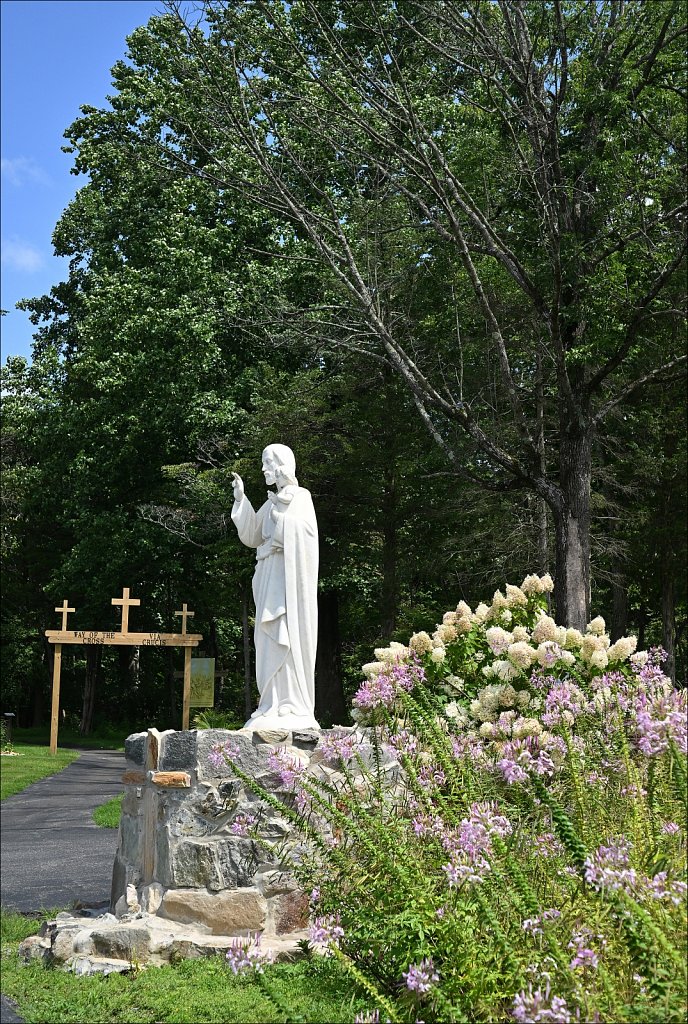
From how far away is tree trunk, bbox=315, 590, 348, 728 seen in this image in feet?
70.3

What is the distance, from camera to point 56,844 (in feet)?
40.8

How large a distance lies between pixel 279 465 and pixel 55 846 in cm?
592

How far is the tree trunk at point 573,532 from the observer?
13.4 m

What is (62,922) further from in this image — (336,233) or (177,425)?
(177,425)

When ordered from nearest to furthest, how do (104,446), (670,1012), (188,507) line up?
1. (670,1012)
2. (188,507)
3. (104,446)

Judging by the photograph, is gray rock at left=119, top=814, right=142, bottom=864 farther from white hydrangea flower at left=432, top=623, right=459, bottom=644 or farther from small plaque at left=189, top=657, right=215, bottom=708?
small plaque at left=189, top=657, right=215, bottom=708

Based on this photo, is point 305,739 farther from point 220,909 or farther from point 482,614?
point 482,614

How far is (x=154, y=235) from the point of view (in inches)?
940

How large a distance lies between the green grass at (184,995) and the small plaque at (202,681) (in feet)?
52.8

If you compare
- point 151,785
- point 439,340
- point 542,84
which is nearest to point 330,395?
point 439,340

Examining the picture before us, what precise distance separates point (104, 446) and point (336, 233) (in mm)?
11848

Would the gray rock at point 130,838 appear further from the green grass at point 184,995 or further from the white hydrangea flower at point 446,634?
the white hydrangea flower at point 446,634

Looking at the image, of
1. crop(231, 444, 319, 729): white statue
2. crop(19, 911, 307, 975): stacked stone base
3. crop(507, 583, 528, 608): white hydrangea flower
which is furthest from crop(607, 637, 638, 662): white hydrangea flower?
crop(231, 444, 319, 729): white statue

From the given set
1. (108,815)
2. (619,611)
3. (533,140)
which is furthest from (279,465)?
(619,611)
